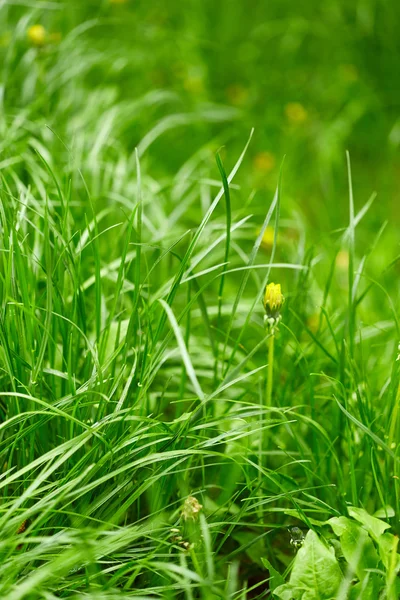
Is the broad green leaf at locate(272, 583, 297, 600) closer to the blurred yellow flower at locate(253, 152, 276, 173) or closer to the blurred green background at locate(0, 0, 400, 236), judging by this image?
the blurred green background at locate(0, 0, 400, 236)

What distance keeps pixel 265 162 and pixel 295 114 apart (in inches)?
13.6

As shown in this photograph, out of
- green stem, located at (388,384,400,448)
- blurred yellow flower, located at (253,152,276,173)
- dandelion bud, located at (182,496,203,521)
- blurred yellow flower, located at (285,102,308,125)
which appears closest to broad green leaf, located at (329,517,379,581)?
green stem, located at (388,384,400,448)

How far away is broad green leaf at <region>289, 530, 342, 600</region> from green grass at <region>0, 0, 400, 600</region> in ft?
0.12

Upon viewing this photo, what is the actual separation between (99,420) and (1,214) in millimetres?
435

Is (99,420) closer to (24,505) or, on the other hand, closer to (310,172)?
(24,505)

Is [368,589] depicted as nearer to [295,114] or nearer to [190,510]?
[190,510]

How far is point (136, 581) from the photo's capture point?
1259 millimetres

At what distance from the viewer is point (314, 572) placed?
1.18 metres

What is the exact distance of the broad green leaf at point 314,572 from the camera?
1.18 m

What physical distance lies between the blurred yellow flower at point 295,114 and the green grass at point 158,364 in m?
0.28

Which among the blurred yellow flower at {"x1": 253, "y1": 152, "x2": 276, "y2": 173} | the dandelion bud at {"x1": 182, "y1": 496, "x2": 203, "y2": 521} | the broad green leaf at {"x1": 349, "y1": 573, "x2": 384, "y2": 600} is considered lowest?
the broad green leaf at {"x1": 349, "y1": 573, "x2": 384, "y2": 600}

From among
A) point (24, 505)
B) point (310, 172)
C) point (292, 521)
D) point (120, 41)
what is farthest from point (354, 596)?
point (120, 41)

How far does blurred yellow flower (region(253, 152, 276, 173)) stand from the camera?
2.98 m

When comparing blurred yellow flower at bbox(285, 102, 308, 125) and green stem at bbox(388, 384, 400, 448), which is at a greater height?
blurred yellow flower at bbox(285, 102, 308, 125)
